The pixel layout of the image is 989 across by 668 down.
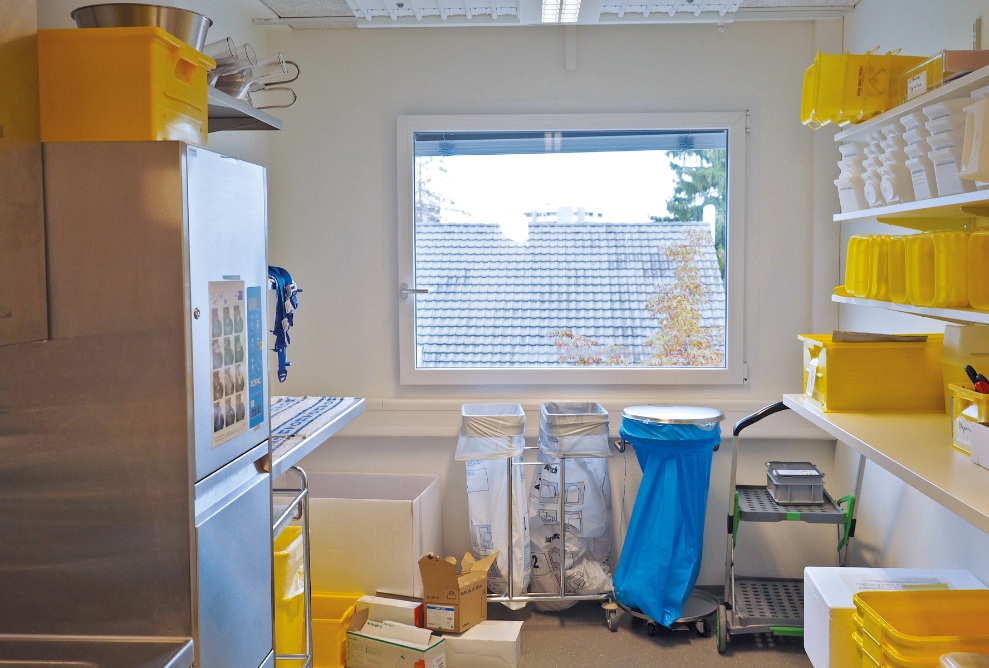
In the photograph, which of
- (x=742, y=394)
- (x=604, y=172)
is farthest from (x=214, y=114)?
(x=742, y=394)

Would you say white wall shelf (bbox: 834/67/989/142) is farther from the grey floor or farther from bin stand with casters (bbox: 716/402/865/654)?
the grey floor

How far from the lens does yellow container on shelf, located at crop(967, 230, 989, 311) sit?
208 centimetres

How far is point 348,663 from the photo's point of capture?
321 cm

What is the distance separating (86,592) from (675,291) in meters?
2.93

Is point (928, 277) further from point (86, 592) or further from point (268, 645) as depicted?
point (86, 592)

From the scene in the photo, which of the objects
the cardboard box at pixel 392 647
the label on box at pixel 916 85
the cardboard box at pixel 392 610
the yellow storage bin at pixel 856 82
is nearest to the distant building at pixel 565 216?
the yellow storage bin at pixel 856 82

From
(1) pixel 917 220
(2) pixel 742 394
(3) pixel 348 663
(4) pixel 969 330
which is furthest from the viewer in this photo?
(2) pixel 742 394

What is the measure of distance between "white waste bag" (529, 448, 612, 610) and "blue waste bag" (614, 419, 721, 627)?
0.86 ft

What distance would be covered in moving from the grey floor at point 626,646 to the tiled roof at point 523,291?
3.85 feet

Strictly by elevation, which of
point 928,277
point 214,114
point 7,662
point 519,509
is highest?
Result: point 214,114

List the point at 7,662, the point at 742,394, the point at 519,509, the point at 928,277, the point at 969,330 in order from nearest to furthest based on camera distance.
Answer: the point at 7,662
the point at 928,277
the point at 969,330
the point at 519,509
the point at 742,394

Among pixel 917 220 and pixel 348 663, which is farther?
pixel 348 663

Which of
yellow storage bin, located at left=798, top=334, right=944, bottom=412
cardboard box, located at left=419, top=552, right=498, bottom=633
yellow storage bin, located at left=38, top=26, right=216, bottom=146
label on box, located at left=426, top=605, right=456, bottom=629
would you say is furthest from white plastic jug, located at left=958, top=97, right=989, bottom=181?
label on box, located at left=426, top=605, right=456, bottom=629

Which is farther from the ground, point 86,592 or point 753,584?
point 86,592
